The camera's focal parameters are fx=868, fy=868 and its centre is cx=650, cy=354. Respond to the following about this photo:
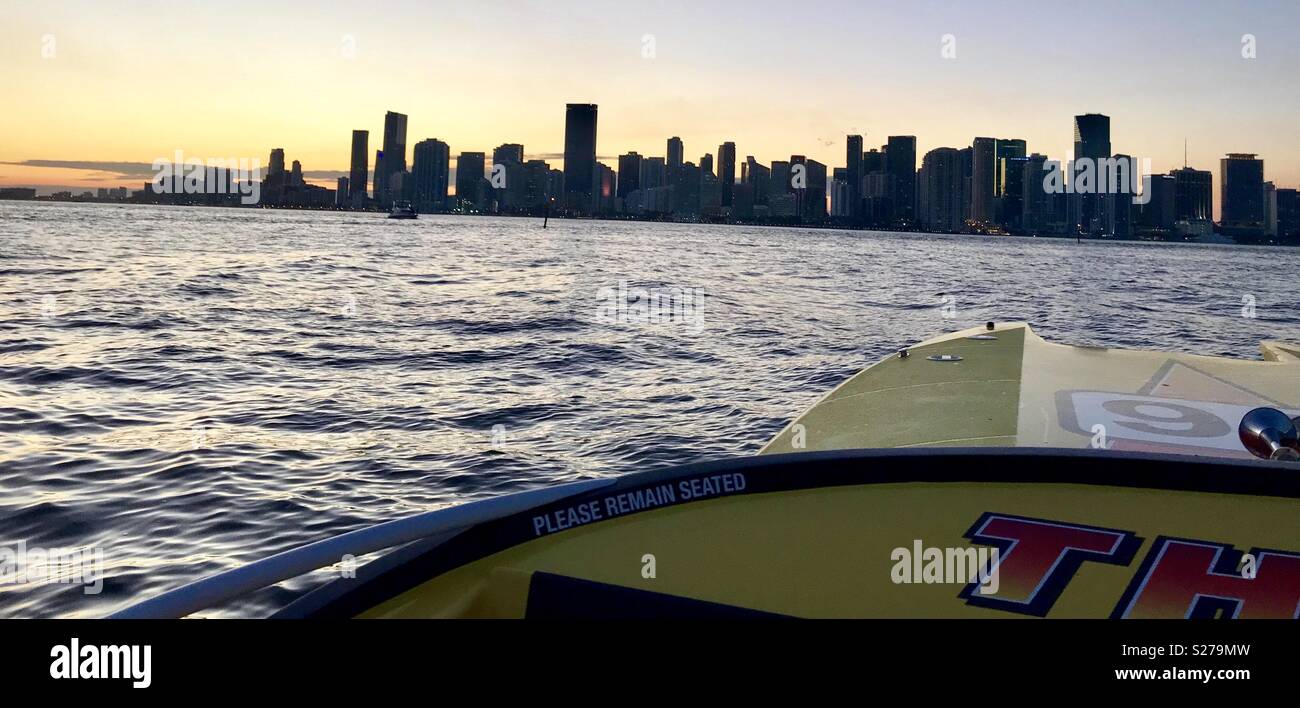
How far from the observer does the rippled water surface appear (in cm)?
746

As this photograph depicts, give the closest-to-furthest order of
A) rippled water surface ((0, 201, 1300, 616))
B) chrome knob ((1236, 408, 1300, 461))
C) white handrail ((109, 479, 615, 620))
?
white handrail ((109, 479, 615, 620)) < chrome knob ((1236, 408, 1300, 461)) < rippled water surface ((0, 201, 1300, 616))

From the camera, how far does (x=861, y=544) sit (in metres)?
3.22

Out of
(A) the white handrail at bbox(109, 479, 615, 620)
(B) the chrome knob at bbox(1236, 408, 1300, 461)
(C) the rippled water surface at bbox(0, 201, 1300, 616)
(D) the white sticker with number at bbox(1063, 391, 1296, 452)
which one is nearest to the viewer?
(A) the white handrail at bbox(109, 479, 615, 620)

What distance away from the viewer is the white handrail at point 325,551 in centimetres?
287

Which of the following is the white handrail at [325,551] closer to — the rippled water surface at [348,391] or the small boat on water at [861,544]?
the small boat on water at [861,544]

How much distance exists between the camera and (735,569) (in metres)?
→ 3.26

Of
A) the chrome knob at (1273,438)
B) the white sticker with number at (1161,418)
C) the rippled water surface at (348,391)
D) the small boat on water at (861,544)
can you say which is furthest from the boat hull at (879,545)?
the rippled water surface at (348,391)

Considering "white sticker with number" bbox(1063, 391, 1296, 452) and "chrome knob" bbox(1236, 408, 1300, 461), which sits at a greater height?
"chrome knob" bbox(1236, 408, 1300, 461)

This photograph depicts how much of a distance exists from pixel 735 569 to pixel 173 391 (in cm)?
1202

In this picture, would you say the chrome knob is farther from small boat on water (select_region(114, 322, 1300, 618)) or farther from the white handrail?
the white handrail

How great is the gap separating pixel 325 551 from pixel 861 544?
6.52ft

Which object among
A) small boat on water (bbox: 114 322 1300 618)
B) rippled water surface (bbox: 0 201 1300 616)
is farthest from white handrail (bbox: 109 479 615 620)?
rippled water surface (bbox: 0 201 1300 616)
